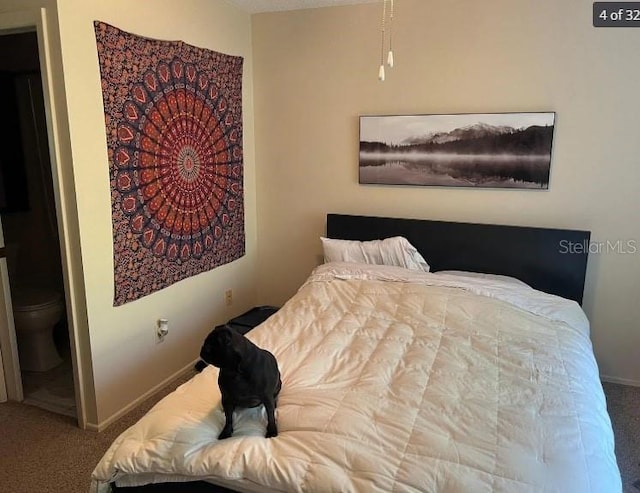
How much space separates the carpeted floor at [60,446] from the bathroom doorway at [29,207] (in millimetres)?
280

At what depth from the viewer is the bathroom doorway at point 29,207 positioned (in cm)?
312

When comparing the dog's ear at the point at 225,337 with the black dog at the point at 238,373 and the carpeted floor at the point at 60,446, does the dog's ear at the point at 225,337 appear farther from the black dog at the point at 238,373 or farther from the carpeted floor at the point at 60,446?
the carpeted floor at the point at 60,446

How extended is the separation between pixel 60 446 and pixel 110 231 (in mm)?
1095

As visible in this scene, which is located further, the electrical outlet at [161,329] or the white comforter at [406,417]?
the electrical outlet at [161,329]

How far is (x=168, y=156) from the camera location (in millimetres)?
2807

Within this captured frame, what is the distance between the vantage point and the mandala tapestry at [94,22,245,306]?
2.47m

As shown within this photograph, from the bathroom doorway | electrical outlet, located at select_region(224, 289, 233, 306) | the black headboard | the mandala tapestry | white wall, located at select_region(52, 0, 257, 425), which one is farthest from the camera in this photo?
electrical outlet, located at select_region(224, 289, 233, 306)

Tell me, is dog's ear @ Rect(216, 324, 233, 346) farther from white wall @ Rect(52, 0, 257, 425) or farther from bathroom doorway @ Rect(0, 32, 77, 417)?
bathroom doorway @ Rect(0, 32, 77, 417)

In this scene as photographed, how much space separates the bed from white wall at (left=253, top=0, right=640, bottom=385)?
1.01ft

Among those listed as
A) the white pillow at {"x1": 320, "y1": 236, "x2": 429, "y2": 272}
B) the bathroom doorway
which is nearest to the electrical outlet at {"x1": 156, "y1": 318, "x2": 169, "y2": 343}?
the bathroom doorway

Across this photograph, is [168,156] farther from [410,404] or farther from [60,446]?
[410,404]

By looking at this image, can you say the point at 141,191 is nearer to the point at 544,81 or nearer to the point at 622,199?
the point at 544,81

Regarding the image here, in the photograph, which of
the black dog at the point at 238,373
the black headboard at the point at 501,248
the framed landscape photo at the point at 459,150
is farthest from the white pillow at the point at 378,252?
the black dog at the point at 238,373

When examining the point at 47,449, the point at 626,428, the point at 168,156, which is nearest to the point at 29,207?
the point at 168,156
